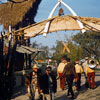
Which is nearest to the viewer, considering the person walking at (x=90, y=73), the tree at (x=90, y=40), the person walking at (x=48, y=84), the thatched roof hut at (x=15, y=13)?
the person walking at (x=48, y=84)

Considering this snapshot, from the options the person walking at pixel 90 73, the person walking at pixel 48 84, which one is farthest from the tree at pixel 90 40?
the person walking at pixel 48 84

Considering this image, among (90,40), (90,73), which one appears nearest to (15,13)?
(90,73)

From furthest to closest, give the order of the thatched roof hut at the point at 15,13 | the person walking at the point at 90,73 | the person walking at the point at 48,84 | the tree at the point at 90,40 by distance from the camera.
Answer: the tree at the point at 90,40 < the thatched roof hut at the point at 15,13 < the person walking at the point at 90,73 < the person walking at the point at 48,84

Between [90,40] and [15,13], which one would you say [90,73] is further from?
[90,40]

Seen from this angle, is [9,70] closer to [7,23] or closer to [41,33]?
[41,33]

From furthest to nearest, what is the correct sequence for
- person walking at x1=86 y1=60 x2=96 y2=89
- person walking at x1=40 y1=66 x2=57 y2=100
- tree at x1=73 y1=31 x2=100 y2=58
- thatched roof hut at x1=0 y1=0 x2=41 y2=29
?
tree at x1=73 y1=31 x2=100 y2=58
thatched roof hut at x1=0 y1=0 x2=41 y2=29
person walking at x1=86 y1=60 x2=96 y2=89
person walking at x1=40 y1=66 x2=57 y2=100

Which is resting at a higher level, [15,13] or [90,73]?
[15,13]

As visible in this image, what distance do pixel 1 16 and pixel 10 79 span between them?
10111 mm

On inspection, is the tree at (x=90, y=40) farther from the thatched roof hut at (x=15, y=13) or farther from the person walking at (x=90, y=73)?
the person walking at (x=90, y=73)

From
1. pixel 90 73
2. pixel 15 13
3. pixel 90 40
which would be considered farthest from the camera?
pixel 90 40

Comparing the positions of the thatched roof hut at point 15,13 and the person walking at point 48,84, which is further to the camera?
the thatched roof hut at point 15,13

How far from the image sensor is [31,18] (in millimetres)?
16047

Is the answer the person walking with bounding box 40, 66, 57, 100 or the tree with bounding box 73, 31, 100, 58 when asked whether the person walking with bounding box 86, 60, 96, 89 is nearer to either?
the person walking with bounding box 40, 66, 57, 100

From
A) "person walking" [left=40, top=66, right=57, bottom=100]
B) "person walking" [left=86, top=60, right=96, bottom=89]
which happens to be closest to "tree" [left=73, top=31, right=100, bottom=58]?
"person walking" [left=86, top=60, right=96, bottom=89]
